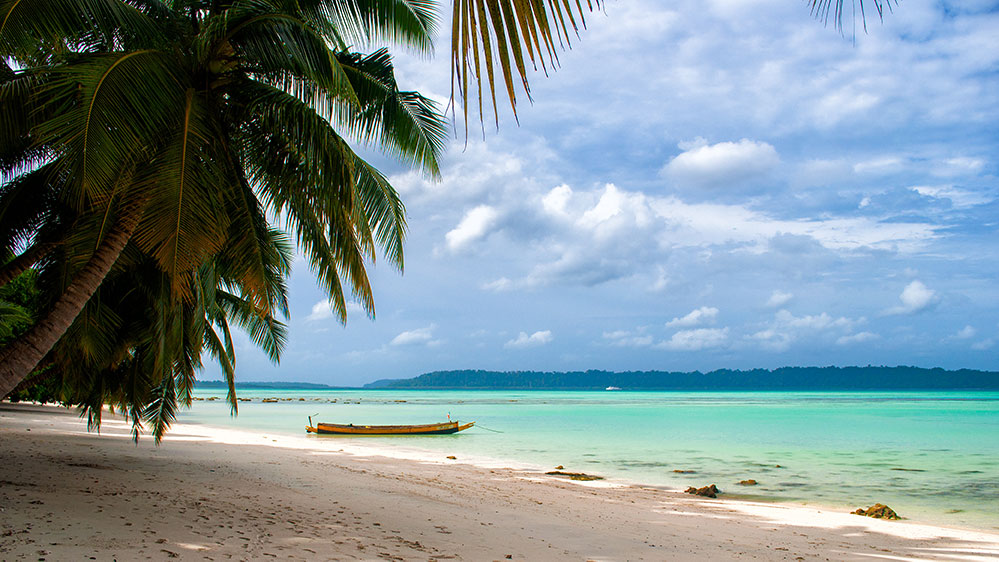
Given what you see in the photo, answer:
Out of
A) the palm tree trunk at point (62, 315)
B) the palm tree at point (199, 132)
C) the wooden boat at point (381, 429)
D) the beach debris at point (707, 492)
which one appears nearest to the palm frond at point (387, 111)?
the palm tree at point (199, 132)

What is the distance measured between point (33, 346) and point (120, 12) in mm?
2866

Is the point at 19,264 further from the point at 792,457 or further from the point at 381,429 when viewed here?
the point at 792,457

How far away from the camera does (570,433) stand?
110ft

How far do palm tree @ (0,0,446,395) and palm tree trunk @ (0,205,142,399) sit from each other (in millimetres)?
12

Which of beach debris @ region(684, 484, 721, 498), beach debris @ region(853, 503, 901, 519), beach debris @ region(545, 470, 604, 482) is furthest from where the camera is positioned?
beach debris @ region(545, 470, 604, 482)

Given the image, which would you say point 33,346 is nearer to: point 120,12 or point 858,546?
point 120,12

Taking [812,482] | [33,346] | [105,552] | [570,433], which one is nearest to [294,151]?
[33,346]

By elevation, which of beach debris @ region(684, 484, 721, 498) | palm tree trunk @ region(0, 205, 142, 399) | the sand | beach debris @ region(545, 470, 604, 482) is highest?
palm tree trunk @ region(0, 205, 142, 399)

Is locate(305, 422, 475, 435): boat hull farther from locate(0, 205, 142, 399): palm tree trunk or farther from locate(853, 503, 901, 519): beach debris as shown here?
locate(0, 205, 142, 399): palm tree trunk

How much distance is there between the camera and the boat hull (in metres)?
27.8

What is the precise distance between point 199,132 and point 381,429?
24.0 meters

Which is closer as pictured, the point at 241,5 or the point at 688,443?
the point at 241,5

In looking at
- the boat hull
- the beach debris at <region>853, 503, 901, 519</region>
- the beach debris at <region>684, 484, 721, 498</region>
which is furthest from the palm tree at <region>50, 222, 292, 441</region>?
the boat hull

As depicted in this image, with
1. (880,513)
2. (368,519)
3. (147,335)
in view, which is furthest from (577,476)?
(147,335)
